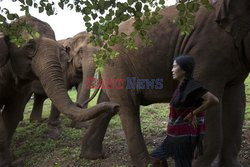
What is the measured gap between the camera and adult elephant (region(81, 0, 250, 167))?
3357 mm

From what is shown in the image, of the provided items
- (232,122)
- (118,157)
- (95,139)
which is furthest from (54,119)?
(232,122)

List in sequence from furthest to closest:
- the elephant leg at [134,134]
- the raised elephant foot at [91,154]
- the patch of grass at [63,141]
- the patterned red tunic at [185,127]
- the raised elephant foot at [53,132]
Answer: the raised elephant foot at [53,132] < the patch of grass at [63,141] < the raised elephant foot at [91,154] < the elephant leg at [134,134] < the patterned red tunic at [185,127]

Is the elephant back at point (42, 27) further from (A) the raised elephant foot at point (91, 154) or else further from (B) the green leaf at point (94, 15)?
(B) the green leaf at point (94, 15)

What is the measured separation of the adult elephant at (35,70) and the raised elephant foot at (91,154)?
861mm

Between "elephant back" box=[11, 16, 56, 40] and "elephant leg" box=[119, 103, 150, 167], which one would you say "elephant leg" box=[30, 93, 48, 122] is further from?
"elephant leg" box=[119, 103, 150, 167]

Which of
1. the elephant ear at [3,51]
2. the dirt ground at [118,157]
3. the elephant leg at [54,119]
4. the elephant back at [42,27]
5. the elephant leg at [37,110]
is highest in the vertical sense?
the elephant back at [42,27]

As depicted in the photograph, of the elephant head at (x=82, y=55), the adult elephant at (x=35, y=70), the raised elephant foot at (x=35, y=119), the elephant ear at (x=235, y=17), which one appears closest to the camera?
the elephant ear at (x=235, y=17)

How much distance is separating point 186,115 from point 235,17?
2.91 ft

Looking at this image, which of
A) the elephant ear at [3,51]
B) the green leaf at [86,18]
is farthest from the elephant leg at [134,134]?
the green leaf at [86,18]

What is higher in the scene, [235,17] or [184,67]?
[235,17]

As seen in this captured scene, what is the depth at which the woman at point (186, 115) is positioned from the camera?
271 cm

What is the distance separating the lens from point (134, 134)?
399 cm

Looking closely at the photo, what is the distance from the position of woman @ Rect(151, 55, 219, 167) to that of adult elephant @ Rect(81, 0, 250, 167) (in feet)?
2.04

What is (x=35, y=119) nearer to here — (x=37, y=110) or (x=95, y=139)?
(x=37, y=110)
